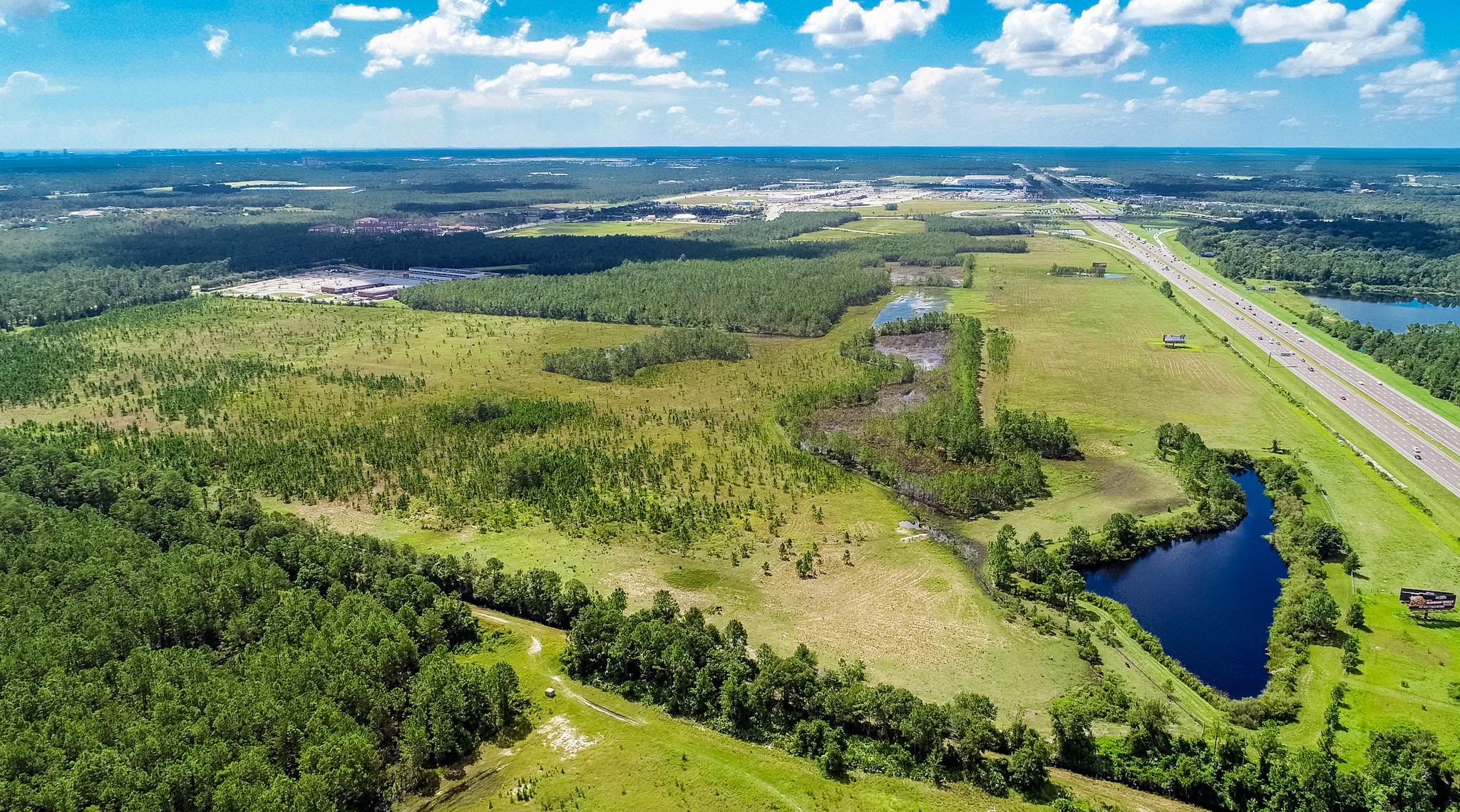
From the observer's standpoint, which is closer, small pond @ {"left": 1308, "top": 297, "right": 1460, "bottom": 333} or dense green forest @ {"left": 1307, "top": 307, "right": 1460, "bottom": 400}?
dense green forest @ {"left": 1307, "top": 307, "right": 1460, "bottom": 400}

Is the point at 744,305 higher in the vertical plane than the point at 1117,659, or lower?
higher

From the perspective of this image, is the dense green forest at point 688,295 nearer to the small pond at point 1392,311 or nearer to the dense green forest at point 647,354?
the dense green forest at point 647,354

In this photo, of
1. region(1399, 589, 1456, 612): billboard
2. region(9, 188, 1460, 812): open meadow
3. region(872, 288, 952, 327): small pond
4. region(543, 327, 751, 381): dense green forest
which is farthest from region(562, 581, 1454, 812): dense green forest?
region(872, 288, 952, 327): small pond

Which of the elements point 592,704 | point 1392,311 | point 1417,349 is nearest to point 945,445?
point 592,704

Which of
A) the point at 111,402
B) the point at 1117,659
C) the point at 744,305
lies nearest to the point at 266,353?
the point at 111,402

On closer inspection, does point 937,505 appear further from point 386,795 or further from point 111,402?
point 111,402

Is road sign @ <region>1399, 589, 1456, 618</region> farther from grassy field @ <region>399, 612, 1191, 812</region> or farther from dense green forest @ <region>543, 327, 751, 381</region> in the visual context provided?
dense green forest @ <region>543, 327, 751, 381</region>

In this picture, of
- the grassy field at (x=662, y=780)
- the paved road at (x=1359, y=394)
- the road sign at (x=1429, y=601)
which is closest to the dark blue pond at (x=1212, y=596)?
the road sign at (x=1429, y=601)

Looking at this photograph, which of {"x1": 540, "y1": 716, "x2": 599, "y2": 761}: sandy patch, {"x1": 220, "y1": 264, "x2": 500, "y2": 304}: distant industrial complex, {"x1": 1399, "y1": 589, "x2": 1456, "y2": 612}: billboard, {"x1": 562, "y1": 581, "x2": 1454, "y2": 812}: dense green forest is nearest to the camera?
{"x1": 562, "y1": 581, "x2": 1454, "y2": 812}: dense green forest
